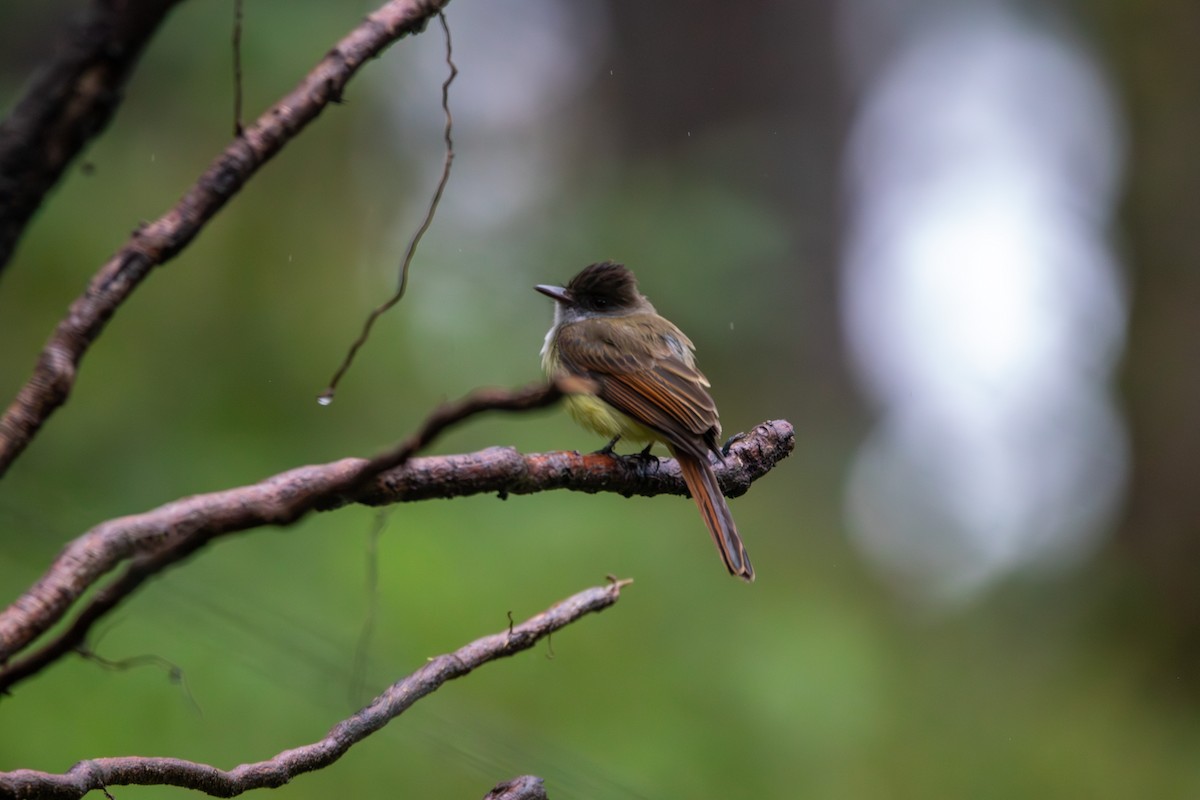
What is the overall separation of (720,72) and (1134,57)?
2859mm

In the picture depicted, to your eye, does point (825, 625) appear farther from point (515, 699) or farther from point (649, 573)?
point (515, 699)

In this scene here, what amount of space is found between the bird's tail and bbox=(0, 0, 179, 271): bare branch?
6.89ft

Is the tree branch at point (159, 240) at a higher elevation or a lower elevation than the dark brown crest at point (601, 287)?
lower

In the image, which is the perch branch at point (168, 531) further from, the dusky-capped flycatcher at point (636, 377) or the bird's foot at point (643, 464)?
the dusky-capped flycatcher at point (636, 377)

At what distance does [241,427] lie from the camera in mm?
5012

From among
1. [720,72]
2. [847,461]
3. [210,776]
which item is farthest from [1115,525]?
[210,776]

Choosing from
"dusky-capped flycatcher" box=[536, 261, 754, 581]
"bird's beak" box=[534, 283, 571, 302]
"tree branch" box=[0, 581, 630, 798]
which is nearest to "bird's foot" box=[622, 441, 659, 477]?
"dusky-capped flycatcher" box=[536, 261, 754, 581]

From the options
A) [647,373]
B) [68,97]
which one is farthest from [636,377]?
[68,97]

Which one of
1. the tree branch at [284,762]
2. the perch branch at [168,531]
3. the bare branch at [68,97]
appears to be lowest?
the tree branch at [284,762]

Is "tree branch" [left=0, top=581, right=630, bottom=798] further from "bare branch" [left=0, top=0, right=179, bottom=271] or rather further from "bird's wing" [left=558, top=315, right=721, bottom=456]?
"bird's wing" [left=558, top=315, right=721, bottom=456]

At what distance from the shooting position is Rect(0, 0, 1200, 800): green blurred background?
12.9 ft

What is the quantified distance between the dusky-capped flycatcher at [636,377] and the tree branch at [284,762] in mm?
1305

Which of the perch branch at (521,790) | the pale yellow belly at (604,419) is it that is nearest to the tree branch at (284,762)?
the perch branch at (521,790)

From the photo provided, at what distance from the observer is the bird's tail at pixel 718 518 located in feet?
9.82
